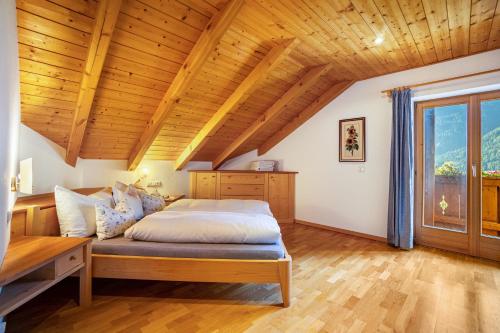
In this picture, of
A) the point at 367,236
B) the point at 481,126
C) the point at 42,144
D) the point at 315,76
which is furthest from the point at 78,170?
the point at 481,126

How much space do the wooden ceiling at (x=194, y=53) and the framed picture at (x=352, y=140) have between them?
2.14 ft

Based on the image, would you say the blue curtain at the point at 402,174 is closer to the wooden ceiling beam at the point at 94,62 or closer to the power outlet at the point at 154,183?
the wooden ceiling beam at the point at 94,62

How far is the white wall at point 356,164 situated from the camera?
314 centimetres

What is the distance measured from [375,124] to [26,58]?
4189 millimetres

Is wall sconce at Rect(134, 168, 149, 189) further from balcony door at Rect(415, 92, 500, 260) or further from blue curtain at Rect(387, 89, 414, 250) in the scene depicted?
balcony door at Rect(415, 92, 500, 260)

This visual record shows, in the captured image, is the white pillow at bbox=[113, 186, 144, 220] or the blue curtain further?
the blue curtain

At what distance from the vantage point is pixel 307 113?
14.6 ft

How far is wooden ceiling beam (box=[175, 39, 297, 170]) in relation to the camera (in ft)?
9.18

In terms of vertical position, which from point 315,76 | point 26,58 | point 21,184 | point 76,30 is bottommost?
point 21,184

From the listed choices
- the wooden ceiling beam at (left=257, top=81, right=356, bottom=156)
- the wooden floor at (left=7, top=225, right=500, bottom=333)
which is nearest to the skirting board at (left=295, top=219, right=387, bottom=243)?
the wooden floor at (left=7, top=225, right=500, bottom=333)

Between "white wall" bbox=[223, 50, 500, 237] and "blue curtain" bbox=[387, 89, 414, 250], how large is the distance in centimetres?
21

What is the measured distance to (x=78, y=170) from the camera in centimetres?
339

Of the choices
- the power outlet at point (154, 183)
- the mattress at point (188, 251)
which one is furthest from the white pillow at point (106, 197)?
the power outlet at point (154, 183)

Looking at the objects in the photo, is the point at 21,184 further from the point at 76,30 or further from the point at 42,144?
the point at 42,144
